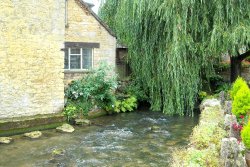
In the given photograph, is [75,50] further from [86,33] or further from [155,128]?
[155,128]

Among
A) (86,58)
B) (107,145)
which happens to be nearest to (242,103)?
(107,145)

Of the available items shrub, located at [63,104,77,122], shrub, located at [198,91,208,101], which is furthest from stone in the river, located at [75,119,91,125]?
shrub, located at [198,91,208,101]

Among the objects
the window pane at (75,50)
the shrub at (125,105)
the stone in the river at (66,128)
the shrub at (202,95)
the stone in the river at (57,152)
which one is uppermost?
the window pane at (75,50)

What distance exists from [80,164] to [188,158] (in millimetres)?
3680

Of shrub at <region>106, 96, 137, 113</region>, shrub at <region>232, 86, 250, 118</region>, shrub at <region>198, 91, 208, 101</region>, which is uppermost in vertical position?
shrub at <region>232, 86, 250, 118</region>

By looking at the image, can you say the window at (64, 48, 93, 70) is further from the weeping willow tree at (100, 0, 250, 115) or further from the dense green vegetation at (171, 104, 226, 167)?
the dense green vegetation at (171, 104, 226, 167)

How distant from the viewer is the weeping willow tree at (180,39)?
14781mm

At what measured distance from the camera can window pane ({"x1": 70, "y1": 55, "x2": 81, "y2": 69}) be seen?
16750mm

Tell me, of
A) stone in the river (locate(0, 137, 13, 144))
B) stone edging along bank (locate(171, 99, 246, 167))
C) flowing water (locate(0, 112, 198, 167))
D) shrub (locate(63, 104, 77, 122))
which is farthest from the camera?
shrub (locate(63, 104, 77, 122))

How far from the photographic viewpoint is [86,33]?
17250 mm

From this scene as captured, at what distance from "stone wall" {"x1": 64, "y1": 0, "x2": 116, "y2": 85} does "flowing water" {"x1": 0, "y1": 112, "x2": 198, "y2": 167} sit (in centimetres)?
387

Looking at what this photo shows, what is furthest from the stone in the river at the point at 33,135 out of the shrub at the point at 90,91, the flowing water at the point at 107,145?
the shrub at the point at 90,91

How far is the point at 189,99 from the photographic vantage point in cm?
1559

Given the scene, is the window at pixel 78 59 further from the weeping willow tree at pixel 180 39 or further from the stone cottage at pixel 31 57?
the stone cottage at pixel 31 57
